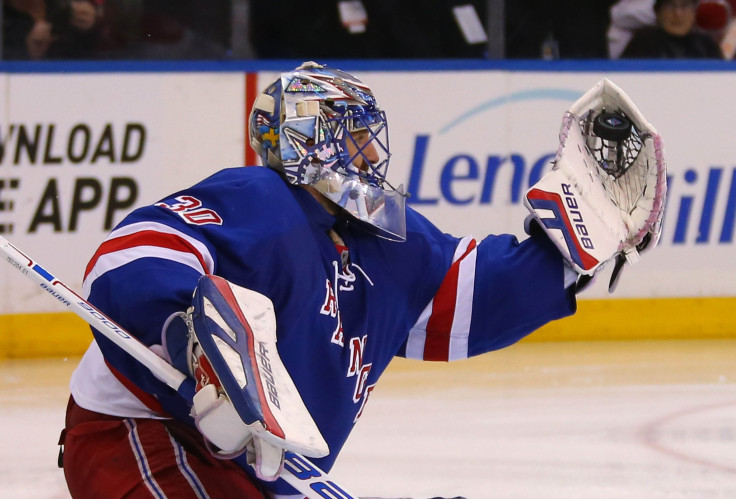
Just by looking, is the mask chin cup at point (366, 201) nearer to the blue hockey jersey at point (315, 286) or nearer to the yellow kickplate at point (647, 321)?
the blue hockey jersey at point (315, 286)

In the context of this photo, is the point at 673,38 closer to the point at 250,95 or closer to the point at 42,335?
the point at 250,95

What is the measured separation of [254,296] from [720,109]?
387 centimetres

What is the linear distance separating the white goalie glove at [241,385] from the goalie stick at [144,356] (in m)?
0.05

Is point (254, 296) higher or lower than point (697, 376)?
higher

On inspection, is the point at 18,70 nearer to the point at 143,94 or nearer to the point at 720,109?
the point at 143,94

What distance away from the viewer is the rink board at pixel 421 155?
15.2ft

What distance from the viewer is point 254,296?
160 centimetres

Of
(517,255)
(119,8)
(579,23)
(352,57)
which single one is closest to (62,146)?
(119,8)

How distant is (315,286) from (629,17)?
3622mm

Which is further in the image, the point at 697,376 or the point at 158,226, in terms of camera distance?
the point at 697,376

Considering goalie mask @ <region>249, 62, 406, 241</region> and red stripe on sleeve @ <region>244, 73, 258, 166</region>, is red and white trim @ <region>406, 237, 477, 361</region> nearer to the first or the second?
goalie mask @ <region>249, 62, 406, 241</region>

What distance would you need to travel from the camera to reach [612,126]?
2.27 meters

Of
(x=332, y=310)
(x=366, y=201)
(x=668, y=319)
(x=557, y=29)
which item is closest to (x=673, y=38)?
(x=557, y=29)

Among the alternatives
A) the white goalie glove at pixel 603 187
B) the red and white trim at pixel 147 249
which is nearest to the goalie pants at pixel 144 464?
the red and white trim at pixel 147 249
